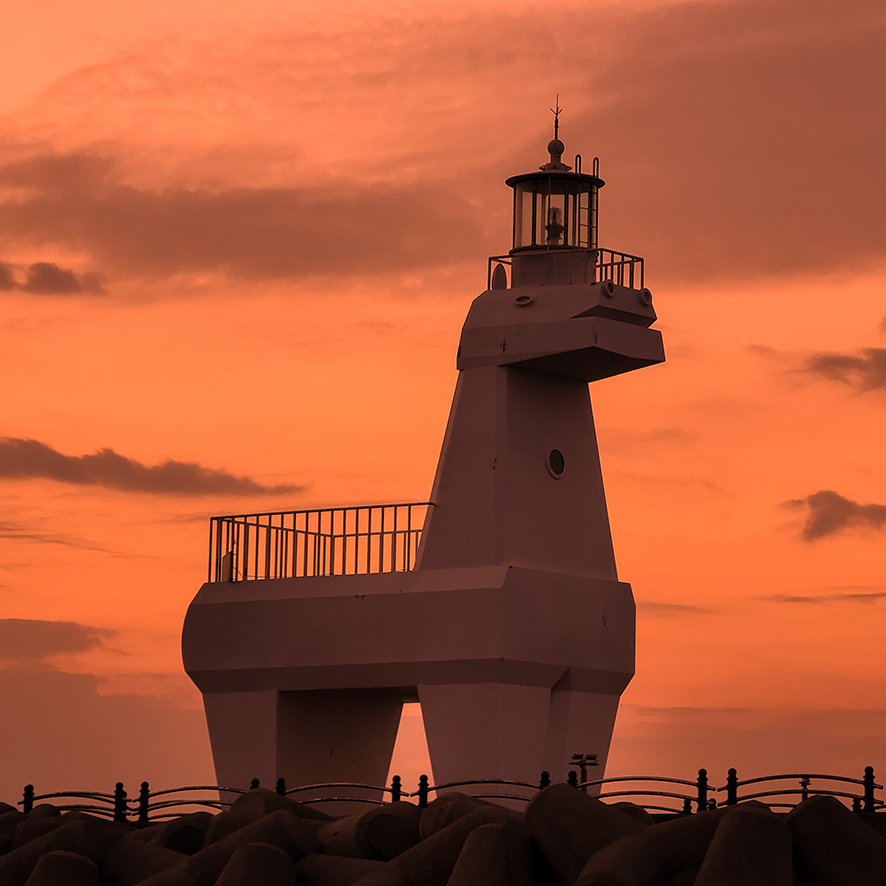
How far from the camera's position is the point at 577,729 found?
24.6 m

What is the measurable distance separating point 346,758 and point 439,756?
2865 mm

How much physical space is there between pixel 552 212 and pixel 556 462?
144 inches

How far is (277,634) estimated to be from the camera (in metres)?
25.2

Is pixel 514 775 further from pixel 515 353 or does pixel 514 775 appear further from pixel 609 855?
pixel 609 855

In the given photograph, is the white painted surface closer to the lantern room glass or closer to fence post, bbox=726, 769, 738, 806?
the lantern room glass

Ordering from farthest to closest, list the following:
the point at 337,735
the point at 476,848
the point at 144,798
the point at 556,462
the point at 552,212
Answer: the point at 337,735
the point at 552,212
the point at 556,462
the point at 144,798
the point at 476,848

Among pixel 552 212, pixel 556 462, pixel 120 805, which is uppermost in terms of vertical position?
pixel 552 212

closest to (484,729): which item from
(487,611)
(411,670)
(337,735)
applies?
(411,670)

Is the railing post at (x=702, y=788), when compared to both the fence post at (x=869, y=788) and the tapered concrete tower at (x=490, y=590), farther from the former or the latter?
the tapered concrete tower at (x=490, y=590)

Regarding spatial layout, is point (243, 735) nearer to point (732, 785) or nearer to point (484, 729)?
point (484, 729)

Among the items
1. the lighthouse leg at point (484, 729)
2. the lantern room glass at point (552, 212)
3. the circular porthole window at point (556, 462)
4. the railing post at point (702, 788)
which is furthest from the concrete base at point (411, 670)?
the railing post at point (702, 788)

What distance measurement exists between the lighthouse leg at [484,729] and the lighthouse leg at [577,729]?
37cm

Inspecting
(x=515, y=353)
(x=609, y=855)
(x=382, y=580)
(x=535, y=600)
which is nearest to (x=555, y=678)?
(x=535, y=600)

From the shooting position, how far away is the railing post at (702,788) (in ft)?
56.5
